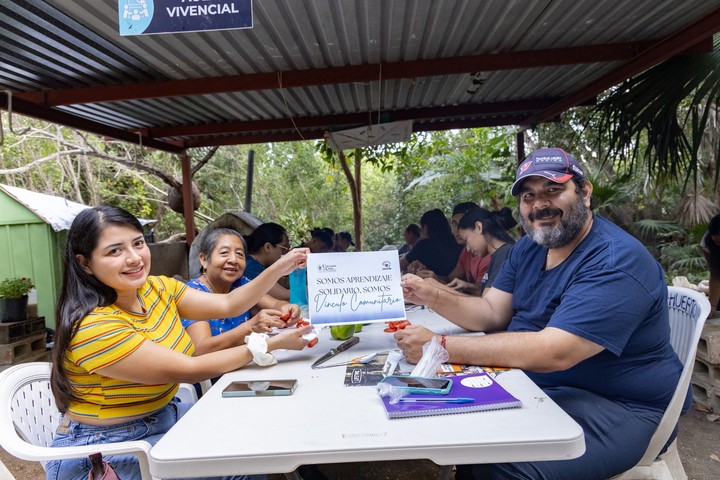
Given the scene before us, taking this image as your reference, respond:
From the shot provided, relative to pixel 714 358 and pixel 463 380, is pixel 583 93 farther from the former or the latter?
pixel 463 380

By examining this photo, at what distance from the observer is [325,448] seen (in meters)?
1.25

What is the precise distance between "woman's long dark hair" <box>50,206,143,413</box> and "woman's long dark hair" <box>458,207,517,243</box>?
293 cm

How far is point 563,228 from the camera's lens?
2.02m

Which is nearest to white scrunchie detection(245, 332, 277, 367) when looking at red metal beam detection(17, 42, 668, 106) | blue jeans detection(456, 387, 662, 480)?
blue jeans detection(456, 387, 662, 480)

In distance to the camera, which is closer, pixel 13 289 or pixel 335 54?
pixel 335 54

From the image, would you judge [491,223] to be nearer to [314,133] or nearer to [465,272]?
[465,272]

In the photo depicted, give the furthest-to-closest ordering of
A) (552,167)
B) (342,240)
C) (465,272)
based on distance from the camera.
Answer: (342,240), (465,272), (552,167)

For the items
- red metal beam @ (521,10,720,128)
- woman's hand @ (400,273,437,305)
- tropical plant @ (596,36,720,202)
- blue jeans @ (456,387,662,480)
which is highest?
red metal beam @ (521,10,720,128)

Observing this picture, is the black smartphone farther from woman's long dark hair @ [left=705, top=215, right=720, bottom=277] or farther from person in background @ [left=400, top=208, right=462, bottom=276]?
person in background @ [left=400, top=208, right=462, bottom=276]

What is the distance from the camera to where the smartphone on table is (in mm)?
1531

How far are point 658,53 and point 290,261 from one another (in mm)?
3726

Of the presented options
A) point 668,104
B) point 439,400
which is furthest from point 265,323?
point 668,104

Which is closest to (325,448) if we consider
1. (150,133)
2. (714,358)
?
(714,358)

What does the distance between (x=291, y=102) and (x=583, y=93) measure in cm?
335
